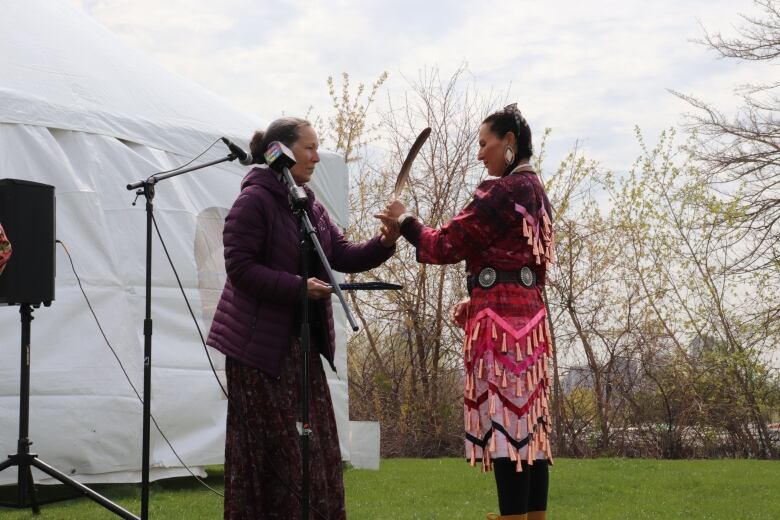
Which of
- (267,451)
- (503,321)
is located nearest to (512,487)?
(503,321)

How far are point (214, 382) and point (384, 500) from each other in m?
1.20

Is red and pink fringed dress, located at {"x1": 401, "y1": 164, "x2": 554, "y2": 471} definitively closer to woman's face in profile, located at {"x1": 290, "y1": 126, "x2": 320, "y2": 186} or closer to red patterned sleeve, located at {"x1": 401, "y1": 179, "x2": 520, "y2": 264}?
red patterned sleeve, located at {"x1": 401, "y1": 179, "x2": 520, "y2": 264}

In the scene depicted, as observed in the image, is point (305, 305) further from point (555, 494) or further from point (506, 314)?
point (555, 494)

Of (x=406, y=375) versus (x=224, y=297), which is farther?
(x=406, y=375)

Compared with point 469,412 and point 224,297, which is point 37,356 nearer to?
point 224,297

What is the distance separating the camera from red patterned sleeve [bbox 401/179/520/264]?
2809 mm

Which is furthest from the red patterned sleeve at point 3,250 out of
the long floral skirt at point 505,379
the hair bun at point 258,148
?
the long floral skirt at point 505,379

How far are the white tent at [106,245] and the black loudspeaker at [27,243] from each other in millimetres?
888

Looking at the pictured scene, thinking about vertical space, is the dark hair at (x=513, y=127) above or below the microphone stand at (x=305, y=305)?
above

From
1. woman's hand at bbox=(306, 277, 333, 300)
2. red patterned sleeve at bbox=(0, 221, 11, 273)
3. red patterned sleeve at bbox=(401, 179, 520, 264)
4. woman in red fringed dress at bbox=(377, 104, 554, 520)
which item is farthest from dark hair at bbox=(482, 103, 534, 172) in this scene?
red patterned sleeve at bbox=(0, 221, 11, 273)

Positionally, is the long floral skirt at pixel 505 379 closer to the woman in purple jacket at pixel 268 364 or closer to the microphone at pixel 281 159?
the woman in purple jacket at pixel 268 364

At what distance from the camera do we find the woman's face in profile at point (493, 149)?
2926mm

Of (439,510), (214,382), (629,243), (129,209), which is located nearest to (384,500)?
(439,510)

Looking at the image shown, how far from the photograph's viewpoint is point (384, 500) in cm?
516
